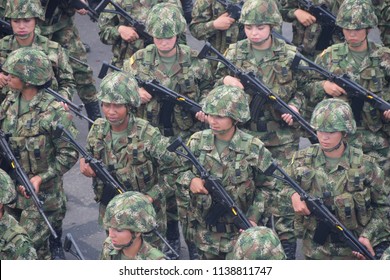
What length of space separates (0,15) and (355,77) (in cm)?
471

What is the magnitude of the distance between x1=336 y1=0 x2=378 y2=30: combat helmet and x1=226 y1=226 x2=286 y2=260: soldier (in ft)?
13.7

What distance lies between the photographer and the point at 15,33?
15859mm

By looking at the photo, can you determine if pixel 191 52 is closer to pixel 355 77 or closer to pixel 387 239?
pixel 355 77

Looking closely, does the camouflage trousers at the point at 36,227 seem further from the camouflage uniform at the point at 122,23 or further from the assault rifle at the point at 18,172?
the camouflage uniform at the point at 122,23

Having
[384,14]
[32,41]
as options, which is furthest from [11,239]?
[384,14]

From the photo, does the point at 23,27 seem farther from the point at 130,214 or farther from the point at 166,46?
the point at 130,214

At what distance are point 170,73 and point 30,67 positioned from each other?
1729mm

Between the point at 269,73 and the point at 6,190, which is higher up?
the point at 6,190

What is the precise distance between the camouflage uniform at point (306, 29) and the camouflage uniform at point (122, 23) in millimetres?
1570

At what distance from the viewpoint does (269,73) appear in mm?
15109

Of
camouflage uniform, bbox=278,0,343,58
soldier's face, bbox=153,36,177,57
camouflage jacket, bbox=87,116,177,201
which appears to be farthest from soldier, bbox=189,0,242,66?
camouflage jacket, bbox=87,116,177,201

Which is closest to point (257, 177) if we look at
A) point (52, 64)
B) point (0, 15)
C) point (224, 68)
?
point (224, 68)

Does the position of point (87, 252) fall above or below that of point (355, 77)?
below

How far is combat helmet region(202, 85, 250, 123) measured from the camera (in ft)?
43.4
